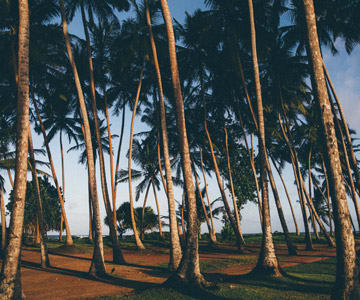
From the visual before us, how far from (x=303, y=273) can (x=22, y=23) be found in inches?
497

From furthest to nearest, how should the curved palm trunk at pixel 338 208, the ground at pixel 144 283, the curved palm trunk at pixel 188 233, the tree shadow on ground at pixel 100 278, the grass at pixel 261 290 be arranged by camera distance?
the tree shadow on ground at pixel 100 278
the curved palm trunk at pixel 188 233
the ground at pixel 144 283
the grass at pixel 261 290
the curved palm trunk at pixel 338 208

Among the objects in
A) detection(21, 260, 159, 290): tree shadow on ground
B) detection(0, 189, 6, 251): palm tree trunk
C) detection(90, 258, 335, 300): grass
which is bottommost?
detection(21, 260, 159, 290): tree shadow on ground

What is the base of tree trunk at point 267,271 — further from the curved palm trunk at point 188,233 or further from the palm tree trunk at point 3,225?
the palm tree trunk at point 3,225

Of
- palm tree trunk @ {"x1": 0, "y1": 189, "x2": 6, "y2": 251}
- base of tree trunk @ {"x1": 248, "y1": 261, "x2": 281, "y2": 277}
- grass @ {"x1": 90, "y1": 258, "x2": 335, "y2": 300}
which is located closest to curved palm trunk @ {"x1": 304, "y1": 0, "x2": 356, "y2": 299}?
grass @ {"x1": 90, "y1": 258, "x2": 335, "y2": 300}

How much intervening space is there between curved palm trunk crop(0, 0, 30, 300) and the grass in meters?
2.29

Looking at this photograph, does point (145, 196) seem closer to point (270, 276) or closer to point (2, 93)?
point (2, 93)

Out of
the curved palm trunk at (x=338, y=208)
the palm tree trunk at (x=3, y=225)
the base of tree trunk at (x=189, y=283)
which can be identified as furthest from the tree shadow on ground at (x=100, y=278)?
the palm tree trunk at (x=3, y=225)

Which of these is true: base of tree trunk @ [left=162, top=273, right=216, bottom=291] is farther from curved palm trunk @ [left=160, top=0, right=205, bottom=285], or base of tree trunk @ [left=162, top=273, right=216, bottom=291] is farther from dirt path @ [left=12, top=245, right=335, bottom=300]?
dirt path @ [left=12, top=245, right=335, bottom=300]

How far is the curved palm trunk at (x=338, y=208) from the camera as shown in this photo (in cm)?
623

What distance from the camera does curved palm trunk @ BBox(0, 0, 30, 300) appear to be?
23.4ft

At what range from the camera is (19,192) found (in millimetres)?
7703

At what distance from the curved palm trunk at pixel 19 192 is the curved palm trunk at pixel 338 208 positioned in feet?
23.8

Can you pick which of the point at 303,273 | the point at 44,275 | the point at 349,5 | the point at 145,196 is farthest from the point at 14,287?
the point at 145,196

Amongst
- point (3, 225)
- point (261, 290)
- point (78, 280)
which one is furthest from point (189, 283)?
point (3, 225)
